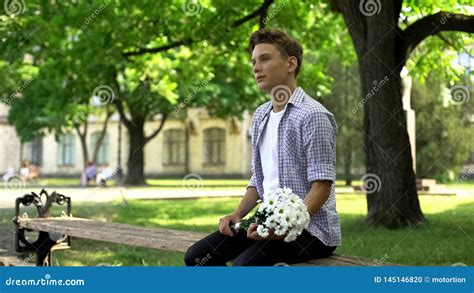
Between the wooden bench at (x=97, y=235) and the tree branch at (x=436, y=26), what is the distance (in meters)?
6.24

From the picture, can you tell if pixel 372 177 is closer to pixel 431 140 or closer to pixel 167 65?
pixel 167 65

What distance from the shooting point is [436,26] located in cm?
1054

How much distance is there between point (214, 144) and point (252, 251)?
42949 millimetres

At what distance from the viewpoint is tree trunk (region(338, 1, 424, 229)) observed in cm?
1014

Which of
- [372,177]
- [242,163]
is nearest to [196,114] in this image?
[242,163]

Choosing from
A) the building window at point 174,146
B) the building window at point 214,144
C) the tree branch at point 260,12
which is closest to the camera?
the tree branch at point 260,12

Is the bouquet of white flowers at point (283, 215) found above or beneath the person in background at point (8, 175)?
above

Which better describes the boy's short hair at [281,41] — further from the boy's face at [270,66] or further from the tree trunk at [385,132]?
the tree trunk at [385,132]

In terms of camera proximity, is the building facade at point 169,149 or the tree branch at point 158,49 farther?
the building facade at point 169,149

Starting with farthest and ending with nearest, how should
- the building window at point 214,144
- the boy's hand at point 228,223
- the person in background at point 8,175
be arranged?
the building window at point 214,144 < the person in background at point 8,175 < the boy's hand at point 228,223

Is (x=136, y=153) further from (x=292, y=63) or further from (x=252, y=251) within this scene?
(x=252, y=251)

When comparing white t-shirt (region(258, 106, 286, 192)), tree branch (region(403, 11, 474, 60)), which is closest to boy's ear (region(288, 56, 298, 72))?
white t-shirt (region(258, 106, 286, 192))

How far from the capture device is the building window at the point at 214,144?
4571cm

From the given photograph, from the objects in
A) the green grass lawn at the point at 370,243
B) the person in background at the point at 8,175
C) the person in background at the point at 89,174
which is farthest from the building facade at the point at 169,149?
the green grass lawn at the point at 370,243
